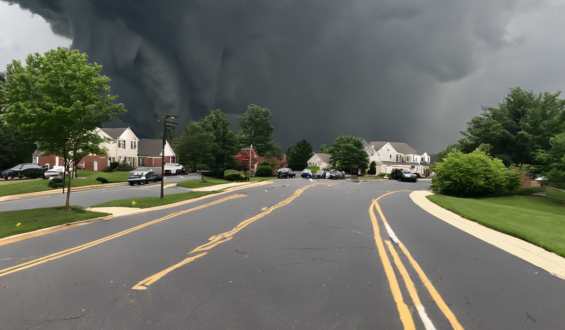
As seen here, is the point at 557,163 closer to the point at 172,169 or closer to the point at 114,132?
the point at 172,169

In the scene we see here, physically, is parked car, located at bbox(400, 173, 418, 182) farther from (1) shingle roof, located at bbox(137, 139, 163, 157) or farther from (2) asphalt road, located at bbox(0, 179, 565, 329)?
(1) shingle roof, located at bbox(137, 139, 163, 157)

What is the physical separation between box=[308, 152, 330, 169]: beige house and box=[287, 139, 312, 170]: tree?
179 centimetres

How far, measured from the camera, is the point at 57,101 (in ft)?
41.0

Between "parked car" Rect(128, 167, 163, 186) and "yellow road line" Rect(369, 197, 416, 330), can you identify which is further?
"parked car" Rect(128, 167, 163, 186)

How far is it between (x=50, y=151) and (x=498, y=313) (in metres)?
17.7

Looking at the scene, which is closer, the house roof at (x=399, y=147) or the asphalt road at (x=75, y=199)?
the asphalt road at (x=75, y=199)

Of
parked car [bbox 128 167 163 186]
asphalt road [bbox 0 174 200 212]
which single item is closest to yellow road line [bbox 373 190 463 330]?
asphalt road [bbox 0 174 200 212]

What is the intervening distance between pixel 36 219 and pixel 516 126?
165ft

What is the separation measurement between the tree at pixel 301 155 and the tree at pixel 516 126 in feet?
194

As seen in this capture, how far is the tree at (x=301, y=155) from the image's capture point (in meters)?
98.6

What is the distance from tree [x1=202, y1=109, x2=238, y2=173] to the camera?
198 feet

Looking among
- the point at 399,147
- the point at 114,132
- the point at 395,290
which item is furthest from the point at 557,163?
the point at 114,132

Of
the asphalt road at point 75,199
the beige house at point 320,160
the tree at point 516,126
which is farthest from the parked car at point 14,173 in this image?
the beige house at point 320,160

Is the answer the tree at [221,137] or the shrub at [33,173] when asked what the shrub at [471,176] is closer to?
the tree at [221,137]
